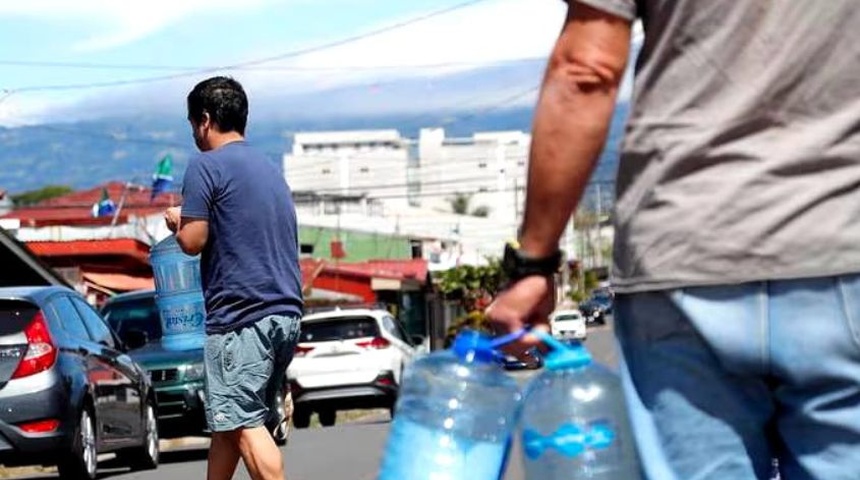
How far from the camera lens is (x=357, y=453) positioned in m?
18.4

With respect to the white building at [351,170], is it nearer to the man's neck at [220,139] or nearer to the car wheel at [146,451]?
the car wheel at [146,451]

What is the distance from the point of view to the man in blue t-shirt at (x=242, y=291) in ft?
26.3

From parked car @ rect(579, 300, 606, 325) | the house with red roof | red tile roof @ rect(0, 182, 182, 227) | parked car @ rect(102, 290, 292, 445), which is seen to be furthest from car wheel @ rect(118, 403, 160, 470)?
parked car @ rect(579, 300, 606, 325)

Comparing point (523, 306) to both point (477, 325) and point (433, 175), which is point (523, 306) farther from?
point (433, 175)

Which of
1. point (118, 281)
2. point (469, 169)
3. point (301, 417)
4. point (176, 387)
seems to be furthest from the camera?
point (469, 169)

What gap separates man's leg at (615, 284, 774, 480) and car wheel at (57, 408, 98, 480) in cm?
1129

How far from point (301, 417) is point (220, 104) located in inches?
829

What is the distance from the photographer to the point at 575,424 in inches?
152

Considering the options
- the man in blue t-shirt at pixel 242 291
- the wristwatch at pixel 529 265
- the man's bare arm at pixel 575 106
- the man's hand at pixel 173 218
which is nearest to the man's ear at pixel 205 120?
the man in blue t-shirt at pixel 242 291

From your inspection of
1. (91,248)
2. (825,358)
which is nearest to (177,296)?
(825,358)

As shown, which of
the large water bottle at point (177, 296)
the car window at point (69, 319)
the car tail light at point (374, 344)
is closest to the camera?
the large water bottle at point (177, 296)

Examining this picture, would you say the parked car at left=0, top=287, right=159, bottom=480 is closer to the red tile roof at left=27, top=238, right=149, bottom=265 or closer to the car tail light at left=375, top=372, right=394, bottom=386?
the car tail light at left=375, top=372, right=394, bottom=386

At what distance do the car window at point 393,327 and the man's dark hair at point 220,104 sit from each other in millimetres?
20519

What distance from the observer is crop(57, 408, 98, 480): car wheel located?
569 inches
